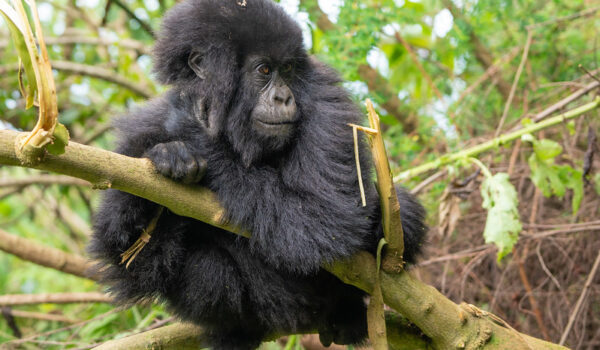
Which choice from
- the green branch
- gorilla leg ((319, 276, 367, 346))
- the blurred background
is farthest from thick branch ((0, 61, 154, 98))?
gorilla leg ((319, 276, 367, 346))

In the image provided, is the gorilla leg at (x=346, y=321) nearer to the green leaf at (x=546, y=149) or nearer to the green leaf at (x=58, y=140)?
the green leaf at (x=546, y=149)

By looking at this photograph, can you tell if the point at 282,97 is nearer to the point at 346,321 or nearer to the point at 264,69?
the point at 264,69

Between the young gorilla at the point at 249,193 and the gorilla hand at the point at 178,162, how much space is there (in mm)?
133

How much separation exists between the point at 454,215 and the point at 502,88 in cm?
209

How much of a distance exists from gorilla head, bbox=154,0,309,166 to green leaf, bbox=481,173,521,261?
41.0 inches

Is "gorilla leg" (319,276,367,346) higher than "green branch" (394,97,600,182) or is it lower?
lower

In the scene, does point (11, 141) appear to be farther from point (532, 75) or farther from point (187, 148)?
point (532, 75)

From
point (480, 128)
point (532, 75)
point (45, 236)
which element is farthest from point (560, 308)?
point (45, 236)

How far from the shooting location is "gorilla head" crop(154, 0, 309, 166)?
7.37 ft

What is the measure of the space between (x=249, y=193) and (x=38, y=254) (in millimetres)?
2802

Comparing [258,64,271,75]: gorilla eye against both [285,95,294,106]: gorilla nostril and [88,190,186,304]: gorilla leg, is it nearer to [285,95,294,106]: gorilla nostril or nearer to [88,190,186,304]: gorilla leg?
[285,95,294,106]: gorilla nostril

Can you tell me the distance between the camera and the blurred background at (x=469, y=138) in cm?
330

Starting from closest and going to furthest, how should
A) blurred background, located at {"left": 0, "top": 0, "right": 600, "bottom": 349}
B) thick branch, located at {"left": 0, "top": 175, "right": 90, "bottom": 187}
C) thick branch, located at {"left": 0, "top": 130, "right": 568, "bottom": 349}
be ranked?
thick branch, located at {"left": 0, "top": 130, "right": 568, "bottom": 349}
blurred background, located at {"left": 0, "top": 0, "right": 600, "bottom": 349}
thick branch, located at {"left": 0, "top": 175, "right": 90, "bottom": 187}

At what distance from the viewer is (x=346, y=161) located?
2.24 meters
